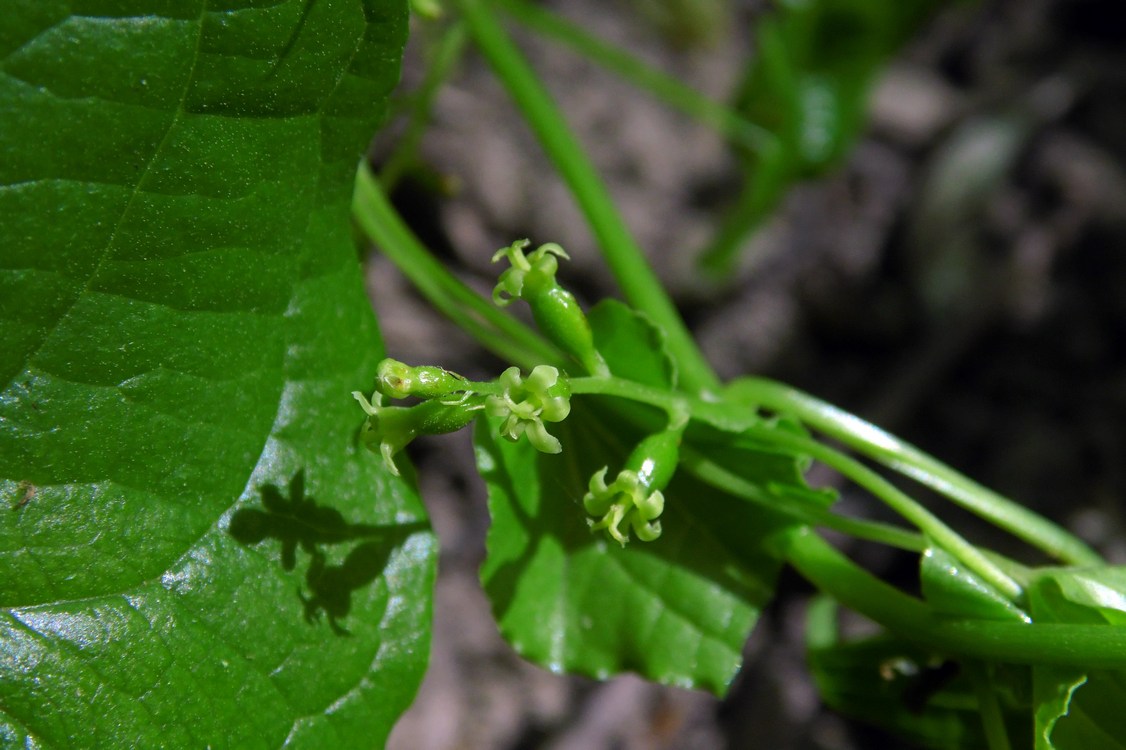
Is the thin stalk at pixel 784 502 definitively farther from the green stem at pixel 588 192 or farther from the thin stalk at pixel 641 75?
the thin stalk at pixel 641 75

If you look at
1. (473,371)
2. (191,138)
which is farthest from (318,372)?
(473,371)

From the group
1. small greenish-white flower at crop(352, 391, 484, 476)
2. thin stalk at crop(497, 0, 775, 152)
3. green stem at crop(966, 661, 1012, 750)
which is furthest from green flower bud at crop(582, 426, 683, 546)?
thin stalk at crop(497, 0, 775, 152)

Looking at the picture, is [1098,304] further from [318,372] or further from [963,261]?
[318,372]

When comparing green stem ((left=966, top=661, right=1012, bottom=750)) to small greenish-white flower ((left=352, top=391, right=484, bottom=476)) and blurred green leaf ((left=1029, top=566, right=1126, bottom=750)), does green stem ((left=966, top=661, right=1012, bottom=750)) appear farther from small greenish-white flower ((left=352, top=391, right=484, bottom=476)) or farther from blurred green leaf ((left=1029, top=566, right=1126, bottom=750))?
small greenish-white flower ((left=352, top=391, right=484, bottom=476))

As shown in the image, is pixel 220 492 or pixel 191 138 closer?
pixel 191 138

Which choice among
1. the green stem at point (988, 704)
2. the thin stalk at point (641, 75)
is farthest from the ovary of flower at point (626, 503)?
the thin stalk at point (641, 75)

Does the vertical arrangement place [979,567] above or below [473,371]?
above

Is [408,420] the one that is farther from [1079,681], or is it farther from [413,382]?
[1079,681]
